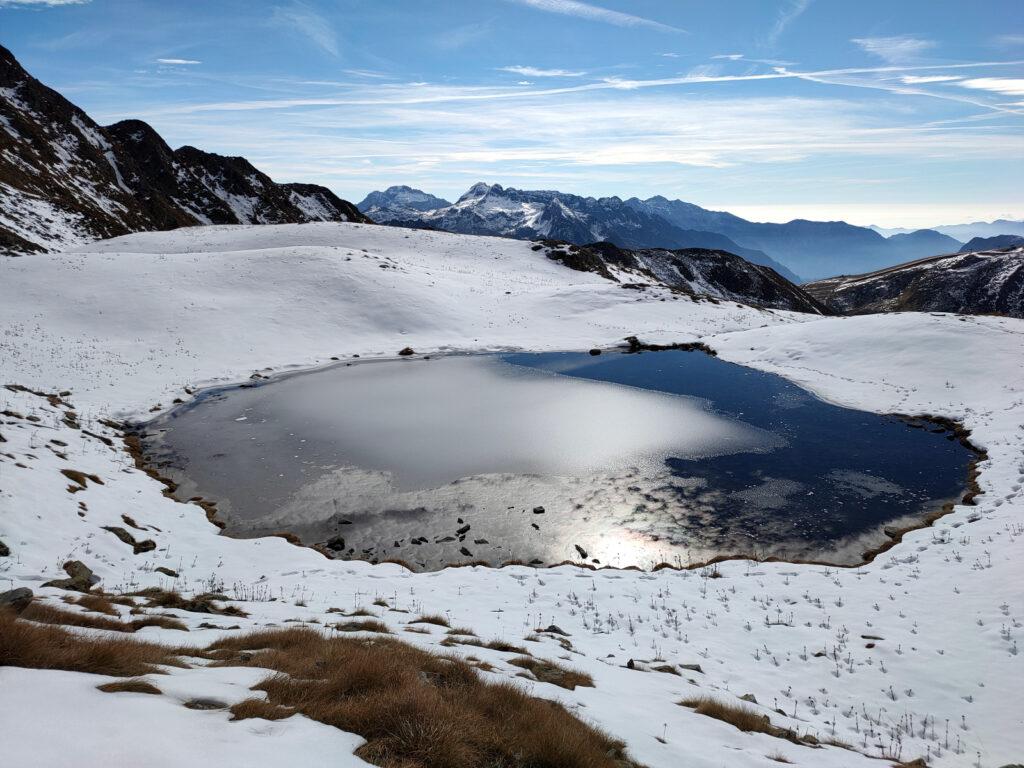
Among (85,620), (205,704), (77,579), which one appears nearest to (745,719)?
(205,704)

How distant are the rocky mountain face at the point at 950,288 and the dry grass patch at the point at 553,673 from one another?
192 metres

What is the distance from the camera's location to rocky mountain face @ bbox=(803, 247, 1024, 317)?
15338cm

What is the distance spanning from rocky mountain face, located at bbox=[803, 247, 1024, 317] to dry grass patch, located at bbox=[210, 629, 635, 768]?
7661 inches

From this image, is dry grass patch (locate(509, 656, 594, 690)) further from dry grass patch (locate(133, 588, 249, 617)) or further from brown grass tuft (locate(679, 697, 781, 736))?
dry grass patch (locate(133, 588, 249, 617))

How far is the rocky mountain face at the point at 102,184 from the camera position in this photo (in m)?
69.4

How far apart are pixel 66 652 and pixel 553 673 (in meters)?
6.74

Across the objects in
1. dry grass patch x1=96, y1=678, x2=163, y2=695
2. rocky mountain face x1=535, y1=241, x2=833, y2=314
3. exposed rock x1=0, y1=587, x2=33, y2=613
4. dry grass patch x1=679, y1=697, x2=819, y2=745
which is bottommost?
dry grass patch x1=679, y1=697, x2=819, y2=745

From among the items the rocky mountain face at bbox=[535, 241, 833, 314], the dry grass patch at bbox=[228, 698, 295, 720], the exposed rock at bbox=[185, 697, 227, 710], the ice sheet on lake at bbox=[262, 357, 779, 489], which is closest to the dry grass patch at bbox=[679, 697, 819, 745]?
the dry grass patch at bbox=[228, 698, 295, 720]

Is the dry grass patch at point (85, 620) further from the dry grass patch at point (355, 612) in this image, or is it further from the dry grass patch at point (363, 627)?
the dry grass patch at point (355, 612)

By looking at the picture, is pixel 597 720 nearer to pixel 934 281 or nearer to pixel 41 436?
pixel 41 436

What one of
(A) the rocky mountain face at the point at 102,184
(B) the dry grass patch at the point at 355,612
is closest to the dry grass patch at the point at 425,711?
(B) the dry grass patch at the point at 355,612

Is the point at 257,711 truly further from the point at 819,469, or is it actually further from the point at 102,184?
the point at 102,184

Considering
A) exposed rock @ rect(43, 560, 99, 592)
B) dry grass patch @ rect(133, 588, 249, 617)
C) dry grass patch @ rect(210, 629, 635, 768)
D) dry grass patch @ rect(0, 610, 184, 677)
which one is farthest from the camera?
exposed rock @ rect(43, 560, 99, 592)

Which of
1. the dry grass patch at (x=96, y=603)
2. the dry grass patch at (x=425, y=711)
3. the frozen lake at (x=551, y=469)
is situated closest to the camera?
the dry grass patch at (x=425, y=711)
